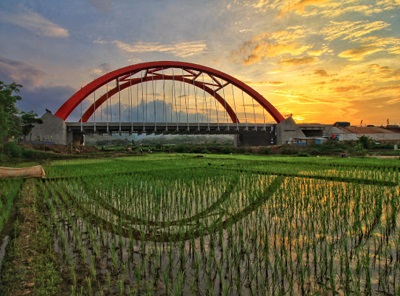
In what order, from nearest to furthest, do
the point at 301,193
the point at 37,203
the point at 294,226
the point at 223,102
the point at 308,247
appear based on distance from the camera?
1. the point at 308,247
2. the point at 294,226
3. the point at 37,203
4. the point at 301,193
5. the point at 223,102

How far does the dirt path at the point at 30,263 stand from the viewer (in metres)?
3.46

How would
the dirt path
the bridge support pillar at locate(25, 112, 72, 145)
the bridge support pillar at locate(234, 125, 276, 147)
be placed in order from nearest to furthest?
the dirt path, the bridge support pillar at locate(25, 112, 72, 145), the bridge support pillar at locate(234, 125, 276, 147)

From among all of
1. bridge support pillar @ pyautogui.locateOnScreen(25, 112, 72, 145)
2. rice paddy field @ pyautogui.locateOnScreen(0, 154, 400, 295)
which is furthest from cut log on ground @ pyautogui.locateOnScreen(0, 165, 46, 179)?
bridge support pillar @ pyautogui.locateOnScreen(25, 112, 72, 145)

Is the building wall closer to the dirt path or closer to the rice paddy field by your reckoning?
the rice paddy field

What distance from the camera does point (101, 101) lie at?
153 feet

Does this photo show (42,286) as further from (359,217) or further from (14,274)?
(359,217)

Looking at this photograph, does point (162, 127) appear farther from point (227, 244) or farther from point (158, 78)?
point (227, 244)

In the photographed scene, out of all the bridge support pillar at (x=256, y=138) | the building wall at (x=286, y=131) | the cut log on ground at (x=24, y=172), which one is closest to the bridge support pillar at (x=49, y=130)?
the cut log on ground at (x=24, y=172)

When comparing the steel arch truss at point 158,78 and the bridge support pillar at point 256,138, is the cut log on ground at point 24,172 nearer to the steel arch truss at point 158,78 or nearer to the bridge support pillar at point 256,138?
the steel arch truss at point 158,78

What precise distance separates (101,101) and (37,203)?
40.9 m

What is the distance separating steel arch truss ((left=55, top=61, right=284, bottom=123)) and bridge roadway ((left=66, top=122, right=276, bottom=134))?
7.95 ft

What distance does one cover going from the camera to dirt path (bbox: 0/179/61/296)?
3.46m

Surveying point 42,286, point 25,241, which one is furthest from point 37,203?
point 42,286

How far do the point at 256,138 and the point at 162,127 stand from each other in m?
18.6
